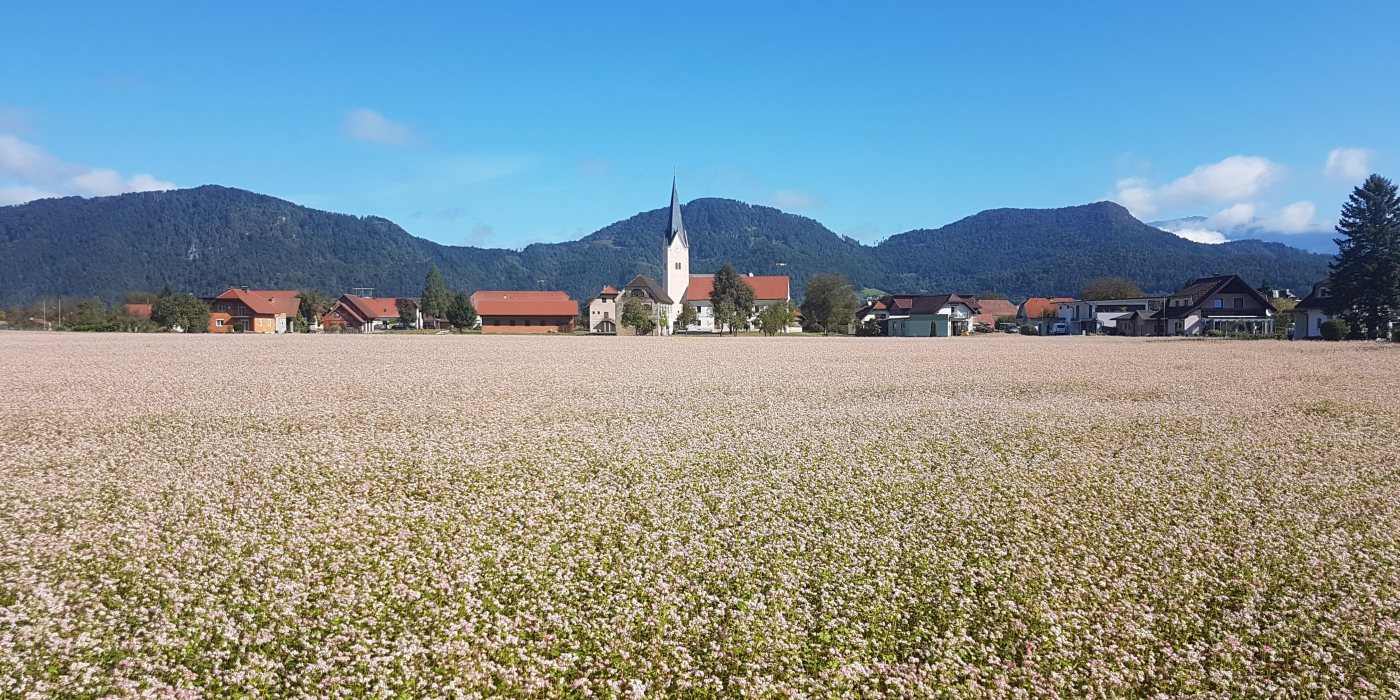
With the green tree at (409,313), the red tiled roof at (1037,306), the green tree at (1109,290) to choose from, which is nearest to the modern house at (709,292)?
the green tree at (409,313)

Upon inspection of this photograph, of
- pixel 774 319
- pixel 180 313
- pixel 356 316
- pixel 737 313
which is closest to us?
pixel 774 319

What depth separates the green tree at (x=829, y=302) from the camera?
89.7 metres

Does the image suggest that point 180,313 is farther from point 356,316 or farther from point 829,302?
point 829,302

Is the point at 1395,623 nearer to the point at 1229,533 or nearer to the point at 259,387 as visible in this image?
the point at 1229,533

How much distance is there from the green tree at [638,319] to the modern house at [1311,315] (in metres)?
65.2

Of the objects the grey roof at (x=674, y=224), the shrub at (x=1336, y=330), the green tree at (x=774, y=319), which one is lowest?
the shrub at (x=1336, y=330)

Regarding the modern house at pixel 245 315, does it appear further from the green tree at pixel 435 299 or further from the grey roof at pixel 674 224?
the grey roof at pixel 674 224

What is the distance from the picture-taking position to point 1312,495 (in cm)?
884

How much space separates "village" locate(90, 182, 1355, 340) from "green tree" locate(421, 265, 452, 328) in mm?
320

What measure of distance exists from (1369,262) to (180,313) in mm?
117010

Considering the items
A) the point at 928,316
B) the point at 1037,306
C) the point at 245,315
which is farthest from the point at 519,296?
the point at 1037,306

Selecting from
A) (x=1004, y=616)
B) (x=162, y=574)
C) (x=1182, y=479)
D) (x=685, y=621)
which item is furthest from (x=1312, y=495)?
(x=162, y=574)

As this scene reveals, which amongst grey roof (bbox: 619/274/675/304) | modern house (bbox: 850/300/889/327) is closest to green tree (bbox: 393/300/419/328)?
grey roof (bbox: 619/274/675/304)

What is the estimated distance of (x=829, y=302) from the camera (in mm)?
90562
